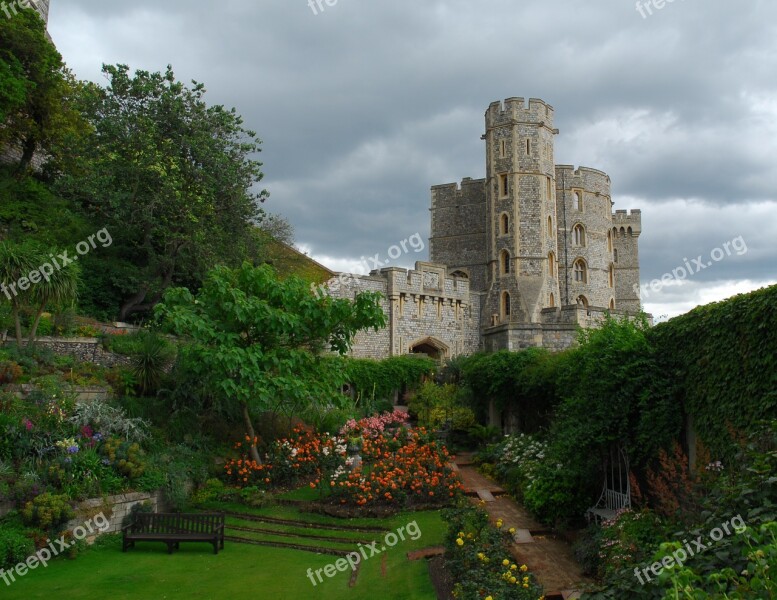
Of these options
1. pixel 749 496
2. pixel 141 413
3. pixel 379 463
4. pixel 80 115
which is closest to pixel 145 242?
pixel 80 115

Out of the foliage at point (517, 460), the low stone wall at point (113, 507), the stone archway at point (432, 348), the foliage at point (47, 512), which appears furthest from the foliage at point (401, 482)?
the stone archway at point (432, 348)

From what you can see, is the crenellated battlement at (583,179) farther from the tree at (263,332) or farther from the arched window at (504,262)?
the tree at (263,332)

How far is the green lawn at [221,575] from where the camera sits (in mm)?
8242

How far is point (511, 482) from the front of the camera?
12.9m

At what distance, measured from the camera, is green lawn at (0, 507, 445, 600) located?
8.24 m

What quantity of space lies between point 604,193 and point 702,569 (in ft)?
127

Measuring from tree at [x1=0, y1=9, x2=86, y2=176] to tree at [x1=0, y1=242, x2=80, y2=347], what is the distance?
802cm

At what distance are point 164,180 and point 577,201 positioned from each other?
26753 mm

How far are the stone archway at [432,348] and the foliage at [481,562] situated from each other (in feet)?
64.9

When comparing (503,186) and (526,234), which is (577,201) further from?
(526,234)

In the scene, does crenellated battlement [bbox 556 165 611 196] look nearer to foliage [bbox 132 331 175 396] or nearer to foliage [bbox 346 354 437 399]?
foliage [bbox 346 354 437 399]

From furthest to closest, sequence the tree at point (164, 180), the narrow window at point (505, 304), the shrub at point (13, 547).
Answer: the narrow window at point (505, 304), the tree at point (164, 180), the shrub at point (13, 547)

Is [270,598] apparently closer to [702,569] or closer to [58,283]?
[702,569]

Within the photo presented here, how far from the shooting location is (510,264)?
109 ft
